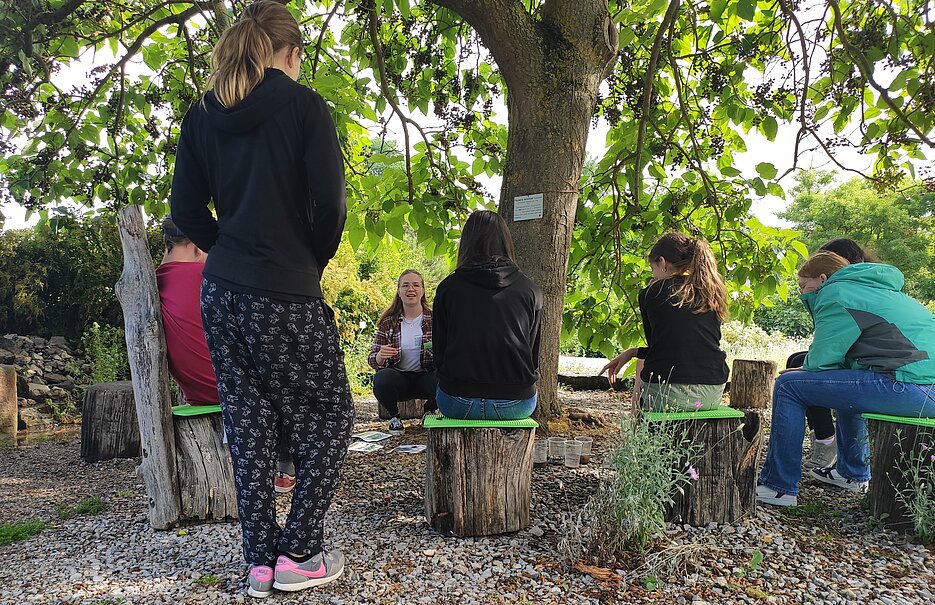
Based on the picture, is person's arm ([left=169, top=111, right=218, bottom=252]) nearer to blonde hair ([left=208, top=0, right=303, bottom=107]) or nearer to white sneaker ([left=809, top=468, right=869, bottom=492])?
blonde hair ([left=208, top=0, right=303, bottom=107])

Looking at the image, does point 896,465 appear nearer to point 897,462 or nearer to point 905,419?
point 897,462

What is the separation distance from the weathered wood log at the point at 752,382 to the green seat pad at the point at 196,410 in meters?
5.65

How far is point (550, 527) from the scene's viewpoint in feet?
9.77

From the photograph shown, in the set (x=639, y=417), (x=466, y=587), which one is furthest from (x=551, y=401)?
(x=466, y=587)

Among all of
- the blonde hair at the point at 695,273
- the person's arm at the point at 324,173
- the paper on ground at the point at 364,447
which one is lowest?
the paper on ground at the point at 364,447

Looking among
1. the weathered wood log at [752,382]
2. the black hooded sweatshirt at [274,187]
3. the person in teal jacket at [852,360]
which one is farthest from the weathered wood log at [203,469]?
the weathered wood log at [752,382]

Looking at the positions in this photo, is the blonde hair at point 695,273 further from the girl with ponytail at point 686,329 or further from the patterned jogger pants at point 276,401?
the patterned jogger pants at point 276,401

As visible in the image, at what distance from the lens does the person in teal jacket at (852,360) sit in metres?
3.10

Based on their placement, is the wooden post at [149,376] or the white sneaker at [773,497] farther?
the white sneaker at [773,497]

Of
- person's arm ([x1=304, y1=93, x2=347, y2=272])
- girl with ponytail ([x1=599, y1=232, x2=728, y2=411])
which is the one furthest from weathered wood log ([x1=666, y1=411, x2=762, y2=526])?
person's arm ([x1=304, y1=93, x2=347, y2=272])

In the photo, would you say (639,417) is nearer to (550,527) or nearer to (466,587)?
(550,527)

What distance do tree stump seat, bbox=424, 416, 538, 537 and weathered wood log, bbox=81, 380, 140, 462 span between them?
294 cm

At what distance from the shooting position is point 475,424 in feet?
9.39

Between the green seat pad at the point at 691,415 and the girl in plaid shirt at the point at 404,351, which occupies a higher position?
the girl in plaid shirt at the point at 404,351
